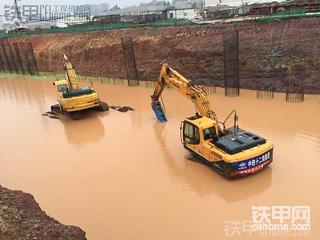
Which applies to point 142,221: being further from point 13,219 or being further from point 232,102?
point 232,102

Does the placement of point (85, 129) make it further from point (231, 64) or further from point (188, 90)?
point (231, 64)

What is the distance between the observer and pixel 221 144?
445 inches

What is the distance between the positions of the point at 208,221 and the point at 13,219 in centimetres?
480

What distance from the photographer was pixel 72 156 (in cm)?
1464

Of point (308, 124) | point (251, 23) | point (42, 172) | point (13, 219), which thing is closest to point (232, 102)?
point (308, 124)

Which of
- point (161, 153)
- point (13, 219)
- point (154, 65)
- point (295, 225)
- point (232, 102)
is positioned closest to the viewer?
point (13, 219)

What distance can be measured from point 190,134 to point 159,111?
202 inches

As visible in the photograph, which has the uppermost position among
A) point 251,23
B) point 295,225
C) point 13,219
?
point 251,23

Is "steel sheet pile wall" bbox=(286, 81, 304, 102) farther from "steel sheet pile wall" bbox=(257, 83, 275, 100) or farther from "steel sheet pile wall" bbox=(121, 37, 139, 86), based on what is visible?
"steel sheet pile wall" bbox=(121, 37, 139, 86)

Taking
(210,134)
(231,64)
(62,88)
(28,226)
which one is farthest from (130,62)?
(28,226)

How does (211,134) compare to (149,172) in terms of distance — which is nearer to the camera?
(211,134)

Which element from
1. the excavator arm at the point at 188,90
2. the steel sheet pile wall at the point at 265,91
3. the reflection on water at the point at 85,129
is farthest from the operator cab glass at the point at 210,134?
the steel sheet pile wall at the point at 265,91

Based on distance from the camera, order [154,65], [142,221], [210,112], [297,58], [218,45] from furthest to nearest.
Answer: [154,65], [218,45], [297,58], [210,112], [142,221]

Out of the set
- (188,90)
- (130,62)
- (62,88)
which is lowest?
(130,62)
